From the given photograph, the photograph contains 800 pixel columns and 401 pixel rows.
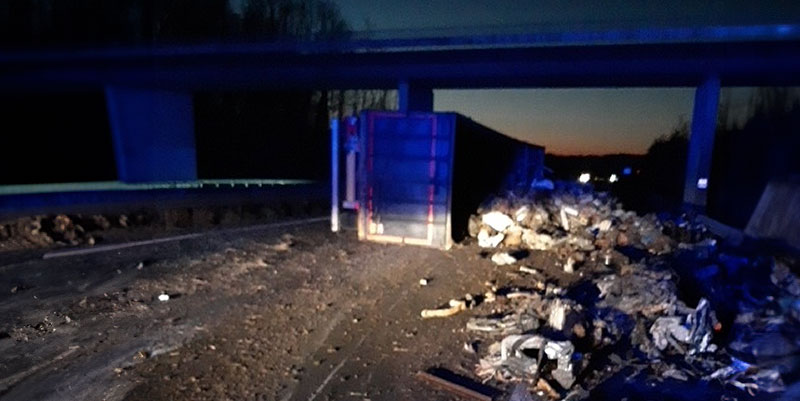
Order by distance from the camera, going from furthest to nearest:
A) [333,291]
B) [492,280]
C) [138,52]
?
[138,52], [492,280], [333,291]

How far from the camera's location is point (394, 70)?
22.0 m

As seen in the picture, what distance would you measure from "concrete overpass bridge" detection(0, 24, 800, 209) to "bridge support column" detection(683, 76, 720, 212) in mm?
43

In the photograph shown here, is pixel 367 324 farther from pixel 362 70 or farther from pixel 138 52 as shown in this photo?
pixel 138 52

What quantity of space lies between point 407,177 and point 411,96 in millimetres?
14810

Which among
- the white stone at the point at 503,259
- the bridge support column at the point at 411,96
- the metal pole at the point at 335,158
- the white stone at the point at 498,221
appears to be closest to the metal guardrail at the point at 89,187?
the bridge support column at the point at 411,96

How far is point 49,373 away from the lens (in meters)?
3.97

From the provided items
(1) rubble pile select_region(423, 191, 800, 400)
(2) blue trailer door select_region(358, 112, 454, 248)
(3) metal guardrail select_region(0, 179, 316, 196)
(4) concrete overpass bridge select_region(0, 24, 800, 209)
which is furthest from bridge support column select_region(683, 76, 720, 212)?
(3) metal guardrail select_region(0, 179, 316, 196)

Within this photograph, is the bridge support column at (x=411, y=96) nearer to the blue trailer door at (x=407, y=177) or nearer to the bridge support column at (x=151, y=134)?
the bridge support column at (x=151, y=134)

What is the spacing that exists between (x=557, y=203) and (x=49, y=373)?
9757mm

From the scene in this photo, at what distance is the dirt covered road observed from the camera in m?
3.86

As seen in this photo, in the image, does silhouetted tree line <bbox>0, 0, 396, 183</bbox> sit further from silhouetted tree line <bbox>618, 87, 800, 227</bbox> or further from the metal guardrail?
silhouetted tree line <bbox>618, 87, 800, 227</bbox>

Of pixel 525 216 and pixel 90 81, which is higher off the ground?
pixel 90 81

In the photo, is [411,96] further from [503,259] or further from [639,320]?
[639,320]

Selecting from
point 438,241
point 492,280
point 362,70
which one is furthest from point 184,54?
point 492,280
